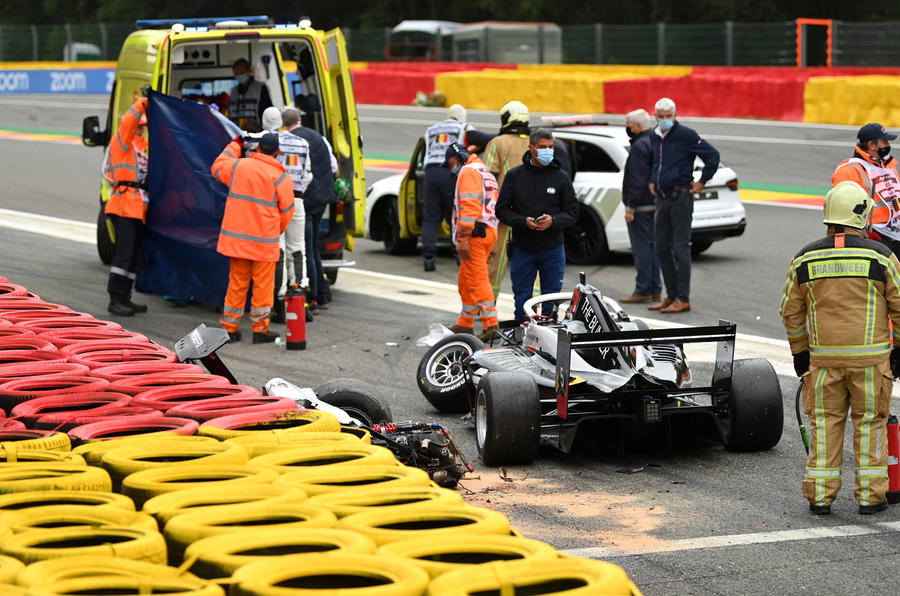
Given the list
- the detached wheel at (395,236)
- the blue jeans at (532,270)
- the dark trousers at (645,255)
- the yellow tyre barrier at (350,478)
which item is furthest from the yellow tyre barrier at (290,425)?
the detached wheel at (395,236)

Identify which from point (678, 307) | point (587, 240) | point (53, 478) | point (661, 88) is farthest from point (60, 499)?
point (661, 88)

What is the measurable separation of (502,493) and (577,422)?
0.73m

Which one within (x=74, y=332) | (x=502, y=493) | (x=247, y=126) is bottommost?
(x=502, y=493)

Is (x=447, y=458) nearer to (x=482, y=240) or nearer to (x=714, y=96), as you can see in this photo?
(x=482, y=240)

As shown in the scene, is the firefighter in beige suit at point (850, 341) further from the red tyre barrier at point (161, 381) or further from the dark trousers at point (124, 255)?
the dark trousers at point (124, 255)

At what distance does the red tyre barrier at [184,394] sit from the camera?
256 inches

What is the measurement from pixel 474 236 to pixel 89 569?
26.1ft

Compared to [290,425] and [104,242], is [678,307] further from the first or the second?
[290,425]

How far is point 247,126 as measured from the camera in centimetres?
1247

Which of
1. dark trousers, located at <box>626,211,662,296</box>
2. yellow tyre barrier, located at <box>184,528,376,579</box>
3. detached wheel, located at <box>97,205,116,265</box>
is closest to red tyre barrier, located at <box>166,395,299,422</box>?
yellow tyre barrier, located at <box>184,528,376,579</box>

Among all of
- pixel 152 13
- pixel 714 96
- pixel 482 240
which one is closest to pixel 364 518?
pixel 482 240

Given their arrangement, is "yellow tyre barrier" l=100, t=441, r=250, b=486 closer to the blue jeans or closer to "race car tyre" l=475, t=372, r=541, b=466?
"race car tyre" l=475, t=372, r=541, b=466

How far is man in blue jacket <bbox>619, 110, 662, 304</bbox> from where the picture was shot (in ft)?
44.7

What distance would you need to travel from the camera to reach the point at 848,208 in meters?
7.18
